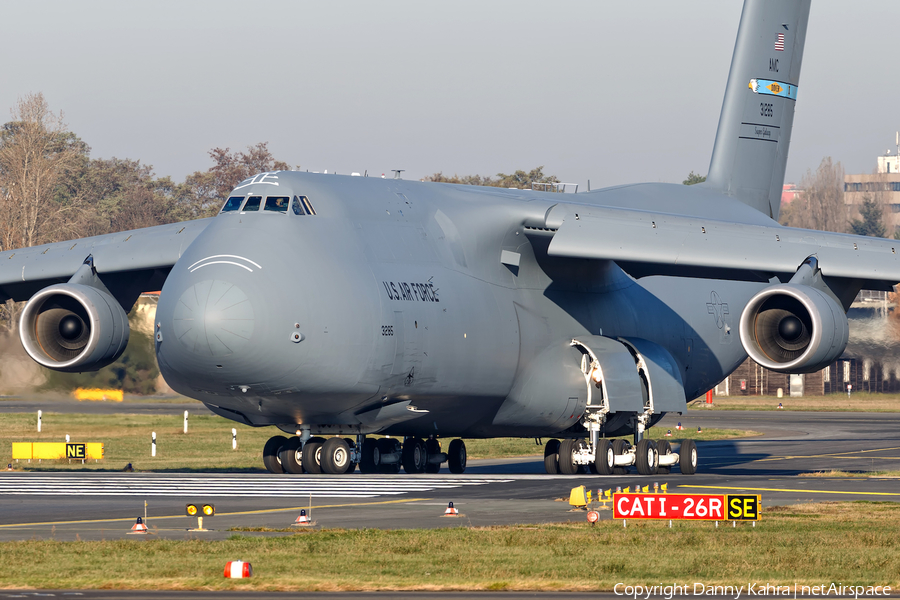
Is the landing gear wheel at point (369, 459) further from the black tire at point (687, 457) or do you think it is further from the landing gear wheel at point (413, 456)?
the black tire at point (687, 457)

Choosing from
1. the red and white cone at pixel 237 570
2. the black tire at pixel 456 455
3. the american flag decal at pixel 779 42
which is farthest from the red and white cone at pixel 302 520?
the american flag decal at pixel 779 42

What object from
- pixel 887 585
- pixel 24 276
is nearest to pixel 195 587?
pixel 887 585

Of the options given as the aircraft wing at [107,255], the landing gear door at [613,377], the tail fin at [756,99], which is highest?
the tail fin at [756,99]

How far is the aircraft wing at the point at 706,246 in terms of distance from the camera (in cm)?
2425

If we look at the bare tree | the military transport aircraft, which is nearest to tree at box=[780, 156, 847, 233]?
the bare tree

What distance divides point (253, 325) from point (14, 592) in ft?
30.4

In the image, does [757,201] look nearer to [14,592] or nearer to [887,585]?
[887,585]

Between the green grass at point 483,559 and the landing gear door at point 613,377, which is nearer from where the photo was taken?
the green grass at point 483,559

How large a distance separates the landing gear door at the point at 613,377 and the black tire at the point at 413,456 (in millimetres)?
3528

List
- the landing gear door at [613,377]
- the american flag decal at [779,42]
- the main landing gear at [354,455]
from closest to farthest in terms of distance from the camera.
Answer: the main landing gear at [354,455]
the landing gear door at [613,377]
the american flag decal at [779,42]

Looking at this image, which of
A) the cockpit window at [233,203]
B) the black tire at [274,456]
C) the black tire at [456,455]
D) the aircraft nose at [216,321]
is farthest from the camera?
the black tire at [456,455]

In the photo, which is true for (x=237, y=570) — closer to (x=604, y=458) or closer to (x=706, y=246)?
(x=604, y=458)

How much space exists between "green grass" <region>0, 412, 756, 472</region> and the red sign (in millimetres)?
15227

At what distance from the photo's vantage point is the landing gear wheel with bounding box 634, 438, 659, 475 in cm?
2473
